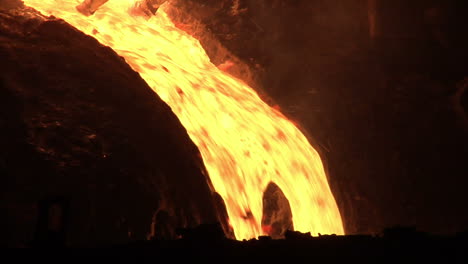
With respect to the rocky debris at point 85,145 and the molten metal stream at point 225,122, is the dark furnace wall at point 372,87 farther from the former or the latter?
the rocky debris at point 85,145

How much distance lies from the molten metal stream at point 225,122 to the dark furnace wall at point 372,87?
0.58 m

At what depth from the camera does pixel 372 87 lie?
9.70 metres

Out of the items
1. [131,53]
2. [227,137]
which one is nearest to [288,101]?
[227,137]

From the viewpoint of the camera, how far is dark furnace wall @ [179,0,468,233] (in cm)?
921

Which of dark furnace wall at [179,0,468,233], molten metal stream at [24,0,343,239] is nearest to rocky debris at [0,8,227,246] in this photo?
molten metal stream at [24,0,343,239]

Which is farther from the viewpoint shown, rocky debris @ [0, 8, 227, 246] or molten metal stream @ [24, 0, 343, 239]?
molten metal stream @ [24, 0, 343, 239]

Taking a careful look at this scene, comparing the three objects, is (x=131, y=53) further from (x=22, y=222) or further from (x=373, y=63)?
(x=373, y=63)

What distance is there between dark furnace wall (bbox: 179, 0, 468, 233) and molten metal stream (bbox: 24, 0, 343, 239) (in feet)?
1.91

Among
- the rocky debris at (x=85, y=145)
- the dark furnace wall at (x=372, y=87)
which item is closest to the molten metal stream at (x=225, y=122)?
the dark furnace wall at (x=372, y=87)

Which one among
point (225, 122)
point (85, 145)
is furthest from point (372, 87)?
point (85, 145)

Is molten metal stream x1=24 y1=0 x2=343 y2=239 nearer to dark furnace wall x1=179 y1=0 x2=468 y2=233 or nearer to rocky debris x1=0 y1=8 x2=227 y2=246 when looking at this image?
dark furnace wall x1=179 y1=0 x2=468 y2=233

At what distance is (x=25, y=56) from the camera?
16.8 feet

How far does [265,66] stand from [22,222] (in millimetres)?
6480

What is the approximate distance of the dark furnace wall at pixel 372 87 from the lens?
9211 mm
